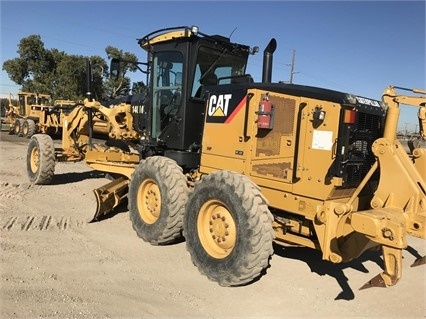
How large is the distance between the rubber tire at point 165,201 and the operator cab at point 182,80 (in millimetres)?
463

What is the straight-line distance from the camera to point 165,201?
17.7ft

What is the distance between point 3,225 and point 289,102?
4.34 m

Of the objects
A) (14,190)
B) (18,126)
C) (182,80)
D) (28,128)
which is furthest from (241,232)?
(18,126)

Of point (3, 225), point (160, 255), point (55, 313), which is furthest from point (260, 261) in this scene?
point (3, 225)

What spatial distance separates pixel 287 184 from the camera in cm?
453

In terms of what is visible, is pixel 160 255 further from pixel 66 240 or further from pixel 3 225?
pixel 3 225

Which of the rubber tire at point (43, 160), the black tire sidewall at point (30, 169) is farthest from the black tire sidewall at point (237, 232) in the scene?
the black tire sidewall at point (30, 169)

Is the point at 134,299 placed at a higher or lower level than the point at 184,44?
lower

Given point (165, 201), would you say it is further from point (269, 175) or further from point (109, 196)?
point (109, 196)


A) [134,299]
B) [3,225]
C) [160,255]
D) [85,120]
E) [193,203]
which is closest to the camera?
[134,299]

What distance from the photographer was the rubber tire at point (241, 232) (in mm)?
4148

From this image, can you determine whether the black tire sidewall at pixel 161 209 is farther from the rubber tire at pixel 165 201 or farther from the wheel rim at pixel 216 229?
the wheel rim at pixel 216 229

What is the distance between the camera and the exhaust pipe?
5953 millimetres

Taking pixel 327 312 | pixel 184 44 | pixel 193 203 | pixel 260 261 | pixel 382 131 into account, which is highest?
pixel 184 44
